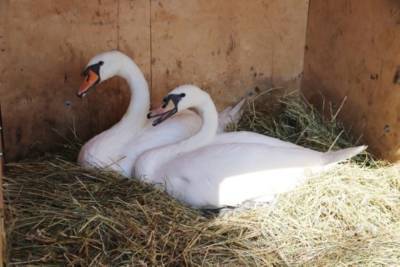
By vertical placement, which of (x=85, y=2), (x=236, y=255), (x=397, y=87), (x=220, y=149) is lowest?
(x=236, y=255)

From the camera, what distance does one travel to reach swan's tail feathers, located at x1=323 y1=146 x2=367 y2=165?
10.3 ft

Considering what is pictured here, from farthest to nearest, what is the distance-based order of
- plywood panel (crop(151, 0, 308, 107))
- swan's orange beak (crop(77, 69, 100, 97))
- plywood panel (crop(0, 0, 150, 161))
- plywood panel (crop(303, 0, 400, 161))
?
plywood panel (crop(151, 0, 308, 107))
plywood panel (crop(303, 0, 400, 161))
plywood panel (crop(0, 0, 150, 161))
swan's orange beak (crop(77, 69, 100, 97))

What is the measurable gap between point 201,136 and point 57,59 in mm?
971

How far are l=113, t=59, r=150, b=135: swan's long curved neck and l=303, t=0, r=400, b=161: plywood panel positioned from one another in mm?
1333

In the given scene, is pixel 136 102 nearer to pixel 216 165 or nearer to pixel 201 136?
pixel 201 136

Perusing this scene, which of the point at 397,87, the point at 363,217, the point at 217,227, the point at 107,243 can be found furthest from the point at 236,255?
the point at 397,87

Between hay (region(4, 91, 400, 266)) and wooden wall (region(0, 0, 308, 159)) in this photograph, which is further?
wooden wall (region(0, 0, 308, 159))

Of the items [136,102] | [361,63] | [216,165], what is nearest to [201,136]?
[216,165]

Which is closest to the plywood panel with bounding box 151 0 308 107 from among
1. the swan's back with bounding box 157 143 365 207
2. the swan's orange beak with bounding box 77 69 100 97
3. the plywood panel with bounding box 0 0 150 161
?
the plywood panel with bounding box 0 0 150 161

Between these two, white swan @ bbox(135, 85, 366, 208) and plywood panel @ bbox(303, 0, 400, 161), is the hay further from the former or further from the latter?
plywood panel @ bbox(303, 0, 400, 161)

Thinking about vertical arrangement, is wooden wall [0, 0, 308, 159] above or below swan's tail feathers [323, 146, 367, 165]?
above

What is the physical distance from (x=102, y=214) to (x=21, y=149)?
1.04m

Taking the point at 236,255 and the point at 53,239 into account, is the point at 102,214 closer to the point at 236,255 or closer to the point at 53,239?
the point at 53,239

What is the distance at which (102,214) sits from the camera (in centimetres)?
272
